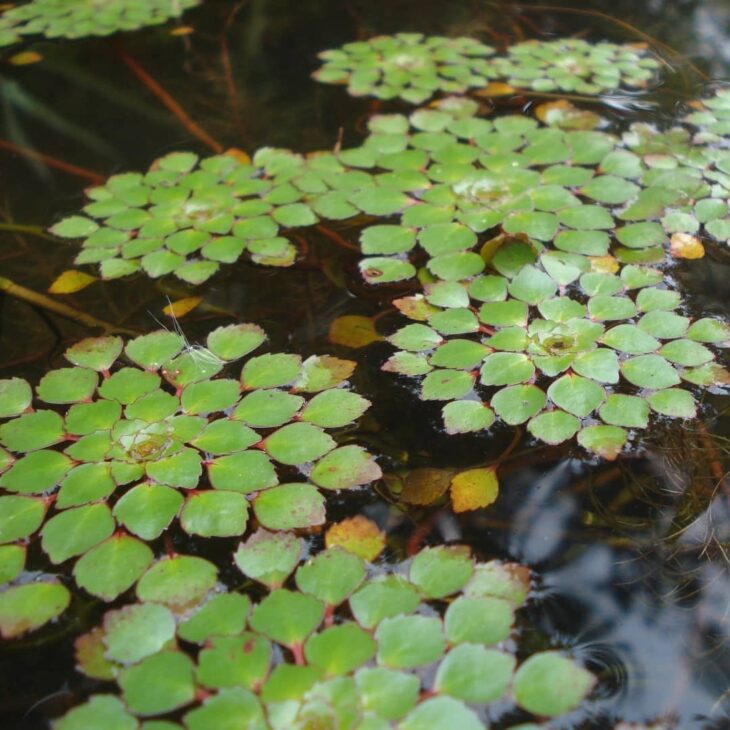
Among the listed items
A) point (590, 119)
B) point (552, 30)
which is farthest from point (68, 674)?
point (552, 30)

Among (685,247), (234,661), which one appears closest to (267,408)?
(234,661)

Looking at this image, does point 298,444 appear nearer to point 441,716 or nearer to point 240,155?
point 441,716

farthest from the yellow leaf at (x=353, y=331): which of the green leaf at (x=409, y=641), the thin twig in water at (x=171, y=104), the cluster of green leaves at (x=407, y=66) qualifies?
the cluster of green leaves at (x=407, y=66)

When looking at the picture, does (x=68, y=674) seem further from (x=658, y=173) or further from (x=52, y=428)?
(x=658, y=173)

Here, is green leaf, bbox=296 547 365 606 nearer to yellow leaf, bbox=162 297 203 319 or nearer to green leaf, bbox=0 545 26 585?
green leaf, bbox=0 545 26 585

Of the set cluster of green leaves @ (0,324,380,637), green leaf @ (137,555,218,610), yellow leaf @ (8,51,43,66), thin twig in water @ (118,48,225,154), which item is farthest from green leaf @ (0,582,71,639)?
yellow leaf @ (8,51,43,66)
